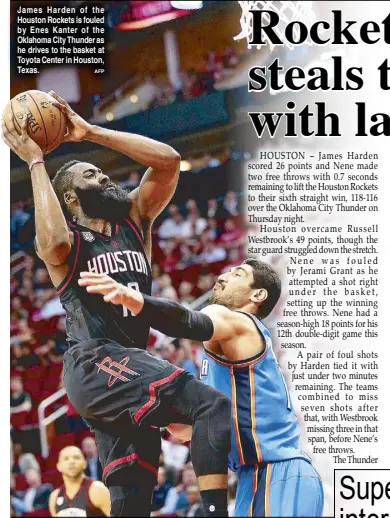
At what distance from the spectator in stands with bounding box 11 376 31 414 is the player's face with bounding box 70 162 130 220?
104 centimetres

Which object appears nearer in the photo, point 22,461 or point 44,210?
point 44,210

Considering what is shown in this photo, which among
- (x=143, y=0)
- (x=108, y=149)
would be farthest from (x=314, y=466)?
(x=143, y=0)

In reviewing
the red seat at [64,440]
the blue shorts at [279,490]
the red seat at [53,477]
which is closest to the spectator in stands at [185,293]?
the red seat at [64,440]

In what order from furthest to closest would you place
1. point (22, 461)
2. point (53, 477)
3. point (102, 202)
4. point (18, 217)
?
point (53, 477) < point (22, 461) < point (18, 217) < point (102, 202)

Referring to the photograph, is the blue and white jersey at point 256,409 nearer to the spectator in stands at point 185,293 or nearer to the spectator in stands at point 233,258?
the spectator in stands at point 233,258

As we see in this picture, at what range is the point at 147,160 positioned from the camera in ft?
14.1

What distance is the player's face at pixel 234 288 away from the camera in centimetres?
423

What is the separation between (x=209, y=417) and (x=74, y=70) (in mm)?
2024

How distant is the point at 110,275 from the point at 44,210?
45 centimetres

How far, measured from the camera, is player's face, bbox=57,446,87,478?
4.72m

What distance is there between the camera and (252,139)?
4.47 meters

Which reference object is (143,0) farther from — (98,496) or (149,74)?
(98,496)

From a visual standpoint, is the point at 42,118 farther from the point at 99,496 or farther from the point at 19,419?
the point at 99,496

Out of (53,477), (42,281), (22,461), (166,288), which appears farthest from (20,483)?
(166,288)
